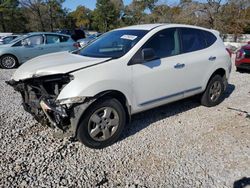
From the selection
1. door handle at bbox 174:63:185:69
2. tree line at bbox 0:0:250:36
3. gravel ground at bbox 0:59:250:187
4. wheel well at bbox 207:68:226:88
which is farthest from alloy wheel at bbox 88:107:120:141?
tree line at bbox 0:0:250:36

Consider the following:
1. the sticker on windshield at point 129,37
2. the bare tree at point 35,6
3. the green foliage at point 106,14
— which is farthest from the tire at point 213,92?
the green foliage at point 106,14

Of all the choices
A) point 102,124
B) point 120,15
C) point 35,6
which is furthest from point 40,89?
point 120,15

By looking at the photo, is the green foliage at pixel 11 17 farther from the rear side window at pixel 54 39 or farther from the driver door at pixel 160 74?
the driver door at pixel 160 74

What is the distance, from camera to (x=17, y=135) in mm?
3896

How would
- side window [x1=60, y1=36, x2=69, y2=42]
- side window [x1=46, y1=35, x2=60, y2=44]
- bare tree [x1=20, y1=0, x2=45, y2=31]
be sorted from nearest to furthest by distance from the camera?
side window [x1=46, y1=35, x2=60, y2=44] < side window [x1=60, y1=36, x2=69, y2=42] < bare tree [x1=20, y1=0, x2=45, y2=31]

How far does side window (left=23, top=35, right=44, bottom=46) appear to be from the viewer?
10141mm

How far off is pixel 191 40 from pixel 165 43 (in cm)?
75

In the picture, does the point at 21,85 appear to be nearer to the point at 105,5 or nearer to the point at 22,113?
the point at 22,113

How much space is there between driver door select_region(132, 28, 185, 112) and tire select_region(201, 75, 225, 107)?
0.87m

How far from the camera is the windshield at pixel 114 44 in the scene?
3768 mm

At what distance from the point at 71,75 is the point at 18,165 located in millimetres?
1342

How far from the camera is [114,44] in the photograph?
13.3ft

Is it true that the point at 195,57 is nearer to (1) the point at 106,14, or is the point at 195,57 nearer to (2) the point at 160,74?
(2) the point at 160,74

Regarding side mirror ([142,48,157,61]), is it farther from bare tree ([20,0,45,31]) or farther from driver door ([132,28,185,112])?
bare tree ([20,0,45,31])
